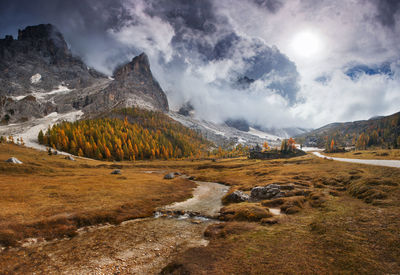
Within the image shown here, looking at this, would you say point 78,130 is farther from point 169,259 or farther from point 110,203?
point 169,259

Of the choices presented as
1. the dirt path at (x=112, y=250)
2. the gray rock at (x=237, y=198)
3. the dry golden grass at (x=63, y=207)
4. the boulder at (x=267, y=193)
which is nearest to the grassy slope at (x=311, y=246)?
the dirt path at (x=112, y=250)

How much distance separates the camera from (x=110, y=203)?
35188 mm

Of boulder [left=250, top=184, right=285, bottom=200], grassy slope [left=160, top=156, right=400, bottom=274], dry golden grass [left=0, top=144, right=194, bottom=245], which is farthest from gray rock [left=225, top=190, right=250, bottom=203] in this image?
grassy slope [left=160, top=156, right=400, bottom=274]

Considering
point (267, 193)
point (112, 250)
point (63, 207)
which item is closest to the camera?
point (112, 250)

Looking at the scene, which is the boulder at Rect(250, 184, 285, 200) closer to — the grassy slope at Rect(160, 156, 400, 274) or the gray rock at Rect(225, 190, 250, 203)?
the gray rock at Rect(225, 190, 250, 203)

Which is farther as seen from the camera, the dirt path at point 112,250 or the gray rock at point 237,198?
the gray rock at point 237,198

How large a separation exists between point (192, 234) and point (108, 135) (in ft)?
619

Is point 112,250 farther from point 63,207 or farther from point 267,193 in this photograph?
point 267,193

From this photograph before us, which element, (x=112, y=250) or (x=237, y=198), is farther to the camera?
(x=237, y=198)

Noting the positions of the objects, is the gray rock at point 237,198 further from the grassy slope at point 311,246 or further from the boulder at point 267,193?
the grassy slope at point 311,246

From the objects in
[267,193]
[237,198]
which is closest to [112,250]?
[237,198]

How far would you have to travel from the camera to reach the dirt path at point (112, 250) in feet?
52.5

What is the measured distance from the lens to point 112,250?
761 inches

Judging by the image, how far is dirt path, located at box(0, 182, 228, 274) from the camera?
52.5 feet
